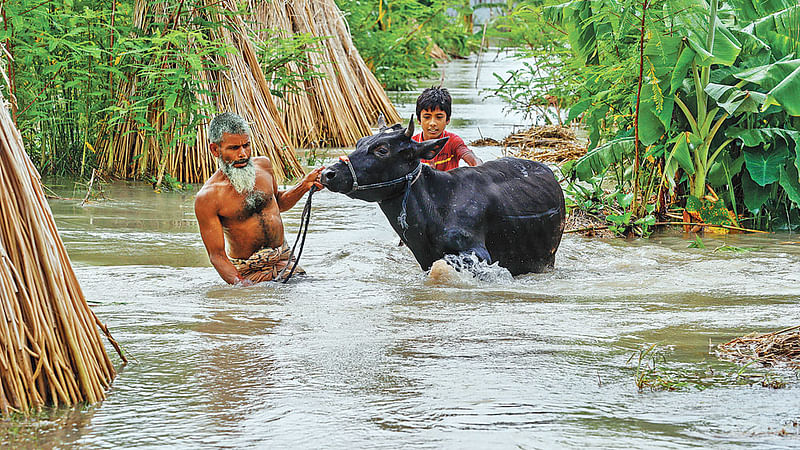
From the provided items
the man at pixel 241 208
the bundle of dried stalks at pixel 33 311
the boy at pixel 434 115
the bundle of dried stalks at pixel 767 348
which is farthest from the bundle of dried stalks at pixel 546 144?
A: the bundle of dried stalks at pixel 33 311

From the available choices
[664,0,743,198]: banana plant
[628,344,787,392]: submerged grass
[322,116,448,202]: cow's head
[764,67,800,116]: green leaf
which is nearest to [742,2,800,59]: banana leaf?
[664,0,743,198]: banana plant

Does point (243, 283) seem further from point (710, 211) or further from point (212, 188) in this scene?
A: point (710, 211)

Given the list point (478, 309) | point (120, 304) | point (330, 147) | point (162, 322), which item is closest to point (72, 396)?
point (162, 322)

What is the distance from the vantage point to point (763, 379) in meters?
3.77

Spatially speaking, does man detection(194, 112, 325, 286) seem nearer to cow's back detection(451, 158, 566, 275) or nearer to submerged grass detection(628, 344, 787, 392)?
cow's back detection(451, 158, 566, 275)

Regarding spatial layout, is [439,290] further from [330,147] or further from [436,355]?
[330,147]

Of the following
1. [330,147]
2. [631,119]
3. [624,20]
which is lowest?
[330,147]

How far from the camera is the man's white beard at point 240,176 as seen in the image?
571 centimetres

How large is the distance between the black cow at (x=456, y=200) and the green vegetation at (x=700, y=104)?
5.62 ft

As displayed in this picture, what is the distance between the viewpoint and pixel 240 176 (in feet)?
18.8

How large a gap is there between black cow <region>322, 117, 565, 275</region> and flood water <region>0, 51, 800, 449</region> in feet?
0.77

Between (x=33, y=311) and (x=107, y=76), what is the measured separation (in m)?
6.62

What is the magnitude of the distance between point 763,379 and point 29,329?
268 centimetres

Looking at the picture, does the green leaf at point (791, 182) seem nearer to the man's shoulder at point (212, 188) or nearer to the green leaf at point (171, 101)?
the man's shoulder at point (212, 188)
